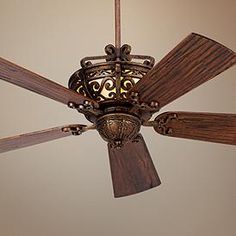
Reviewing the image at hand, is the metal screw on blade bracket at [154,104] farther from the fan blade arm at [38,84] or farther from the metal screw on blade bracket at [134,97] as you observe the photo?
the fan blade arm at [38,84]

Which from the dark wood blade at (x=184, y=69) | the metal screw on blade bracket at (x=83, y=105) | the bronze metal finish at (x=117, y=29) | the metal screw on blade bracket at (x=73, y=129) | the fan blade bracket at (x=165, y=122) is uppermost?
the bronze metal finish at (x=117, y=29)

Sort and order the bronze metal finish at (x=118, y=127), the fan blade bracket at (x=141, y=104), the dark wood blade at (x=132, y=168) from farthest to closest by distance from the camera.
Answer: the dark wood blade at (x=132, y=168)
the bronze metal finish at (x=118, y=127)
the fan blade bracket at (x=141, y=104)

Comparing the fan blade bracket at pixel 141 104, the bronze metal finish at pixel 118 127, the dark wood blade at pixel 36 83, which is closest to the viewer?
the dark wood blade at pixel 36 83

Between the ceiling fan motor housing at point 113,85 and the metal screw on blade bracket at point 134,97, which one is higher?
the ceiling fan motor housing at point 113,85

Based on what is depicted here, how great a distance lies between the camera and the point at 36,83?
1.31m

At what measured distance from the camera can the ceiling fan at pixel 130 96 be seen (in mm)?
1237

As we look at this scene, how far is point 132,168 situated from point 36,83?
482 millimetres

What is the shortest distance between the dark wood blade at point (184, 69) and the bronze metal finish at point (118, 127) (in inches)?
4.0

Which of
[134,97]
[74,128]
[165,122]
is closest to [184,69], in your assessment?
[134,97]

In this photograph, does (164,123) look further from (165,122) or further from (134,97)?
(134,97)

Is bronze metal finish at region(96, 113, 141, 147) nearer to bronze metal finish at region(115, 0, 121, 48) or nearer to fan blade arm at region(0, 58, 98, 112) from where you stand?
fan blade arm at region(0, 58, 98, 112)

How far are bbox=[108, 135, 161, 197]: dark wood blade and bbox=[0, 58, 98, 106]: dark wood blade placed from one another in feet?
0.80

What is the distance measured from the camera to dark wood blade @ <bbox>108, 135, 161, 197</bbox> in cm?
162

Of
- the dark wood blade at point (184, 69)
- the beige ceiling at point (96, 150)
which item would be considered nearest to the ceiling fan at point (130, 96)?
the dark wood blade at point (184, 69)
